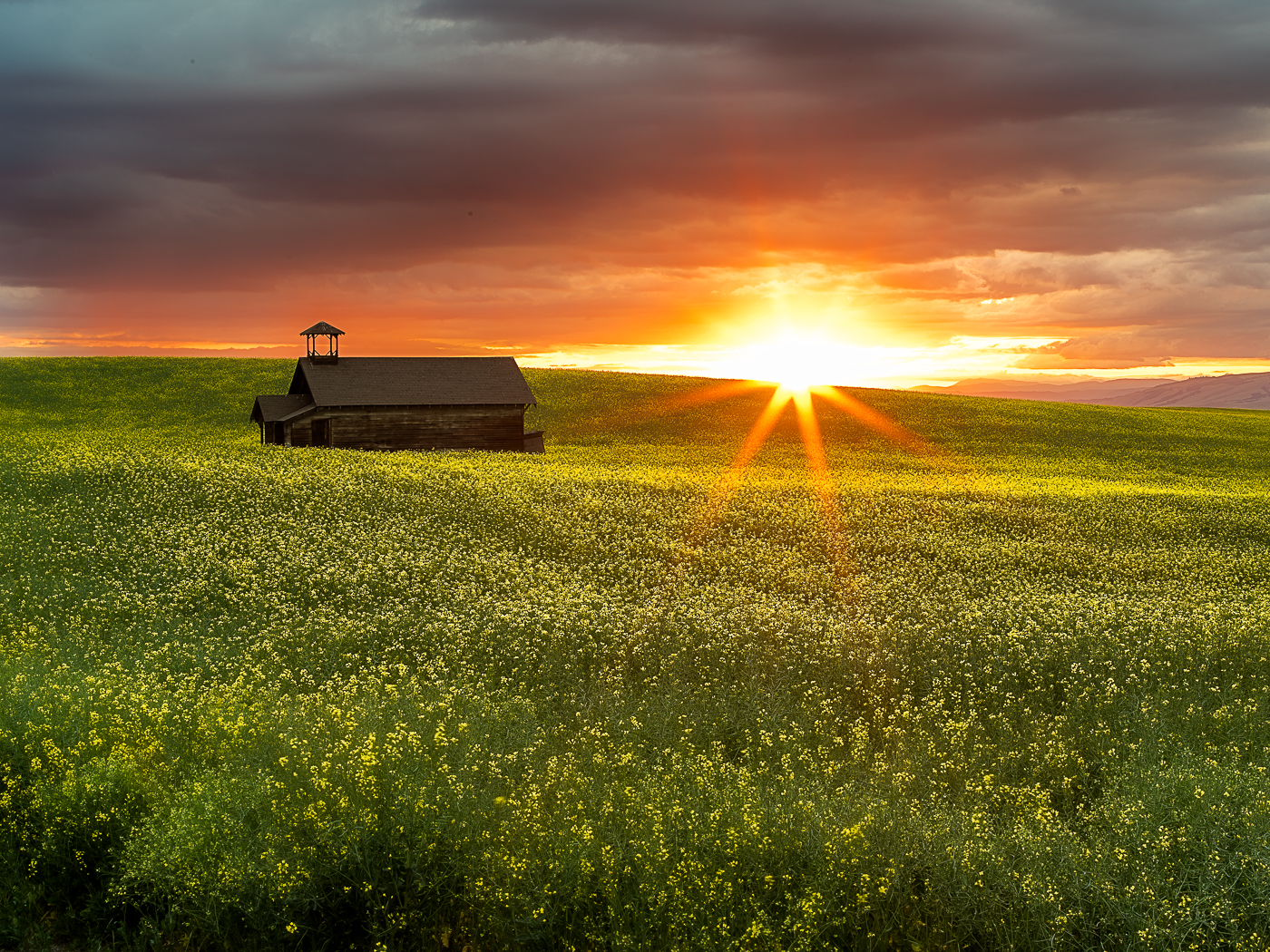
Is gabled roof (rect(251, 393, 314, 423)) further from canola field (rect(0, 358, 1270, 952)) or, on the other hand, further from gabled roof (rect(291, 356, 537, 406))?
canola field (rect(0, 358, 1270, 952))

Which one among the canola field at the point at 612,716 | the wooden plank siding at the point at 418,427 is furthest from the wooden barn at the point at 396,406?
the canola field at the point at 612,716

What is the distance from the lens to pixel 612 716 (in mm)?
12336

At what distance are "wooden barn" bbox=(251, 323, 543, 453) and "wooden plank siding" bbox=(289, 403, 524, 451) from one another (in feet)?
0.16

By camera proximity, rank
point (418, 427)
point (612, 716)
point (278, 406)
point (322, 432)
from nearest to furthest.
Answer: point (612, 716)
point (322, 432)
point (418, 427)
point (278, 406)

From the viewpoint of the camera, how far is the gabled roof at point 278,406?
4841 centimetres

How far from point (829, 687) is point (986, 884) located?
21.4ft

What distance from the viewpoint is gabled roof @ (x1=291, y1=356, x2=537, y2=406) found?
48375 millimetres

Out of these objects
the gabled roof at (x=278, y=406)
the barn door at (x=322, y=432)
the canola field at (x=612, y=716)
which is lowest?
the canola field at (x=612, y=716)

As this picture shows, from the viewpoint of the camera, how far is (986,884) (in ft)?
25.1

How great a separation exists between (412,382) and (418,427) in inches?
114

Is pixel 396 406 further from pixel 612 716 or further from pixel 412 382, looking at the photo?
pixel 612 716

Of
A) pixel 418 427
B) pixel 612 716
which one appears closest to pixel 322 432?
pixel 418 427

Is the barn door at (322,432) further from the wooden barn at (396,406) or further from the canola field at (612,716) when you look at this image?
the canola field at (612,716)

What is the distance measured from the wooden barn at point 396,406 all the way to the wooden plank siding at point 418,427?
48mm
